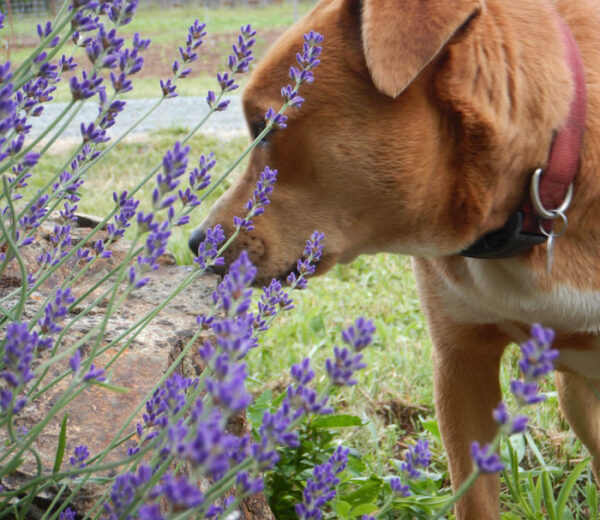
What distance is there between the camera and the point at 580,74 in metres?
1.72

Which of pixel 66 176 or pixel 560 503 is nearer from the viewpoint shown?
pixel 66 176

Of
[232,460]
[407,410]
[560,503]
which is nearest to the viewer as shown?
[232,460]

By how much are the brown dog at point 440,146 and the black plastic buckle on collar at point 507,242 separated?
18 mm

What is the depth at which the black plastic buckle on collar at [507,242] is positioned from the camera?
1.72m

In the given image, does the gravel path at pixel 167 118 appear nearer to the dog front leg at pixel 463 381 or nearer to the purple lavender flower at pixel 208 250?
the dog front leg at pixel 463 381

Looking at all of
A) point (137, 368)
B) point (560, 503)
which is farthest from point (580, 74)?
point (137, 368)

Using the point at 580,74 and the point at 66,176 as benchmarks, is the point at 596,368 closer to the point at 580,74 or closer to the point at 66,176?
the point at 580,74

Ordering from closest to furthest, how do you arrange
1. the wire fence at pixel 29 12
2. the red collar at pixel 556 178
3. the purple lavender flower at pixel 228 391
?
the purple lavender flower at pixel 228 391 < the red collar at pixel 556 178 < the wire fence at pixel 29 12

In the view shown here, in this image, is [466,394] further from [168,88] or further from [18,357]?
[18,357]

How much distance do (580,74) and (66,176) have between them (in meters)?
1.09

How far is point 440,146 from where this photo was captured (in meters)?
1.70

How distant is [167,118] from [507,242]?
601 centimetres

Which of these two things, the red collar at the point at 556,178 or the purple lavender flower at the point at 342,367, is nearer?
the purple lavender flower at the point at 342,367

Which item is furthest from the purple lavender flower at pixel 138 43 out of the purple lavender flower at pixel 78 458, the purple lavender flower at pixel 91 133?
the purple lavender flower at pixel 78 458
